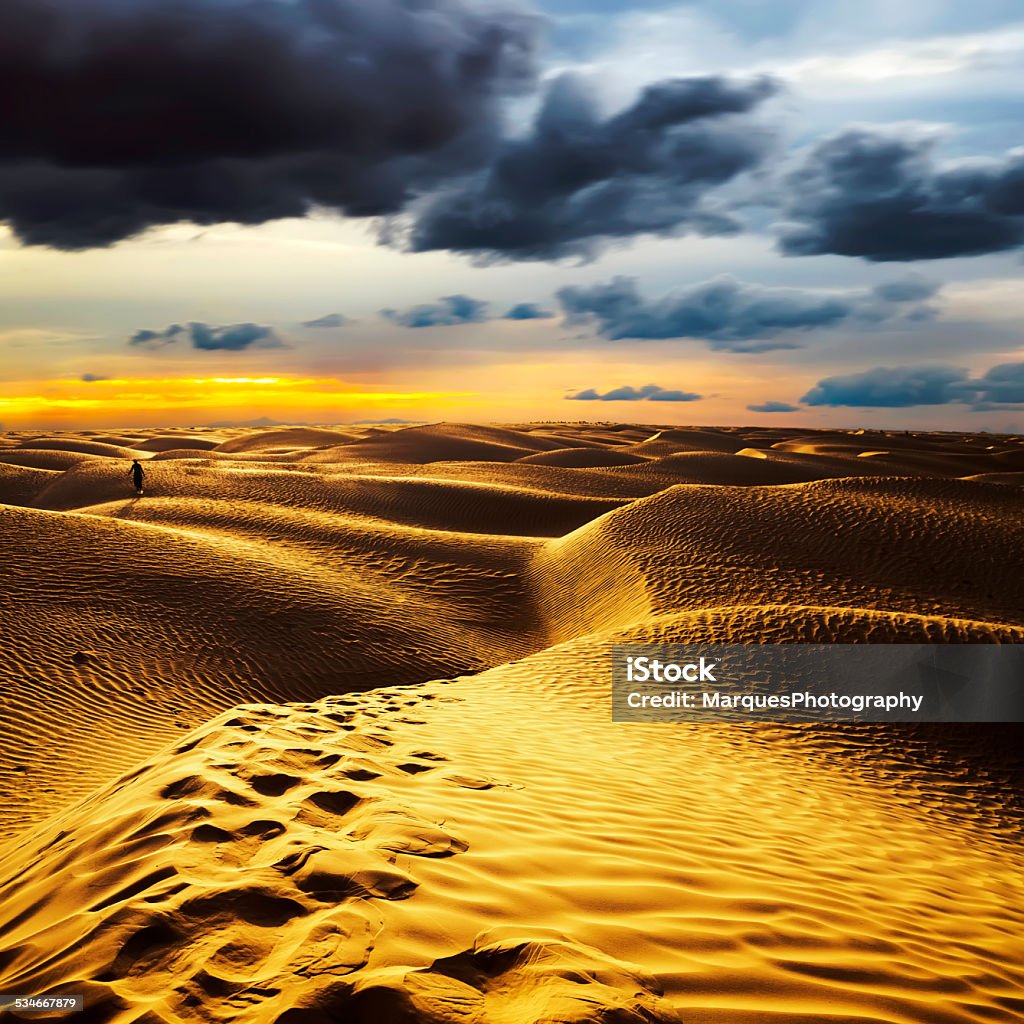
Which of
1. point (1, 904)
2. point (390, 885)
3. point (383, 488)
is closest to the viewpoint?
point (390, 885)

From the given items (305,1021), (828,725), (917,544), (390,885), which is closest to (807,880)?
(390,885)

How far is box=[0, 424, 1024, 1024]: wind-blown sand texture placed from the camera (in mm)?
2928

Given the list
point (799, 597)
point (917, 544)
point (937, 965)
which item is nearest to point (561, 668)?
point (799, 597)

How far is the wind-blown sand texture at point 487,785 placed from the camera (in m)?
2.93

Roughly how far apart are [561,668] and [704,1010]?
33.8 feet

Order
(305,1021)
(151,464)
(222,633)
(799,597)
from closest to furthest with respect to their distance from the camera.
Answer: (305,1021) → (222,633) → (799,597) → (151,464)

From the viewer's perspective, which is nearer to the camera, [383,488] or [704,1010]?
[704,1010]

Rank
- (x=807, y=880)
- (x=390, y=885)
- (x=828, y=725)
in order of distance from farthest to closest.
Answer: (x=828, y=725) → (x=807, y=880) → (x=390, y=885)

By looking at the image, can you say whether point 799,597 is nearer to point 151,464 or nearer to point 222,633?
point 222,633

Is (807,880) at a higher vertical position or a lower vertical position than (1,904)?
lower

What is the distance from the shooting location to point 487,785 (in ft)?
18.7

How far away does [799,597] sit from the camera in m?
16.9

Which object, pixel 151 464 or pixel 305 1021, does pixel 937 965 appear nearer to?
pixel 305 1021

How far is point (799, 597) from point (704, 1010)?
50.8 feet
